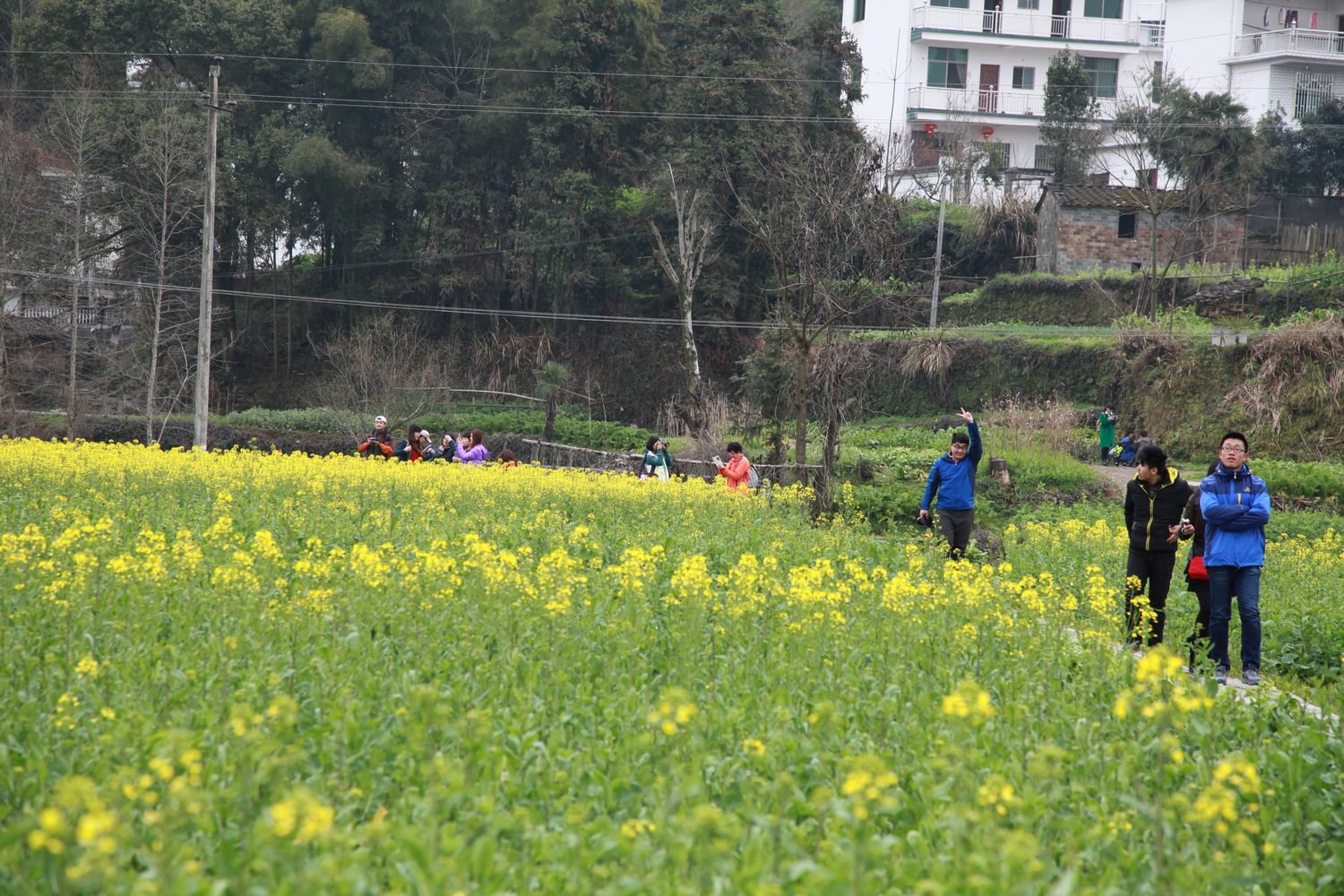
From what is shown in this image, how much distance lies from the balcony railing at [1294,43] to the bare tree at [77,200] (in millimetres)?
39165

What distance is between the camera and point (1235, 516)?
8312mm

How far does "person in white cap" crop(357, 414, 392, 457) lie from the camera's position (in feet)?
54.3

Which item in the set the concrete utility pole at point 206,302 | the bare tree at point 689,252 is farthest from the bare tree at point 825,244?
the bare tree at point 689,252

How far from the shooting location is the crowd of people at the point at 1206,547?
832 cm

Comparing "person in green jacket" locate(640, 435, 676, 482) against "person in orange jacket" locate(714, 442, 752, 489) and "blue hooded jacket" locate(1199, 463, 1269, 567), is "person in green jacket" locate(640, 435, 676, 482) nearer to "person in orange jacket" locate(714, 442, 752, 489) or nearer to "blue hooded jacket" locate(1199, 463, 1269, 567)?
"person in orange jacket" locate(714, 442, 752, 489)

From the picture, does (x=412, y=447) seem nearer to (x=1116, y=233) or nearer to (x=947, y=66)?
(x=1116, y=233)

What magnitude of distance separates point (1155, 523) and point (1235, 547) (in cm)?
72

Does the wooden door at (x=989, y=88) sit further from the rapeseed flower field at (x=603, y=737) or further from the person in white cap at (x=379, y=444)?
the rapeseed flower field at (x=603, y=737)

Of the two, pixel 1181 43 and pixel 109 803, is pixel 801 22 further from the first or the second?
pixel 109 803

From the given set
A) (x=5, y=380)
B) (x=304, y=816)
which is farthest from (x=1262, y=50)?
(x=304, y=816)

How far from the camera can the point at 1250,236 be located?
1479 inches

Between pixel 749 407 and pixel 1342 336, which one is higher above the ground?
pixel 1342 336

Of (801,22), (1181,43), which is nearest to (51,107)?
(801,22)

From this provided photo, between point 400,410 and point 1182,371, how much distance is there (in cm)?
1850
